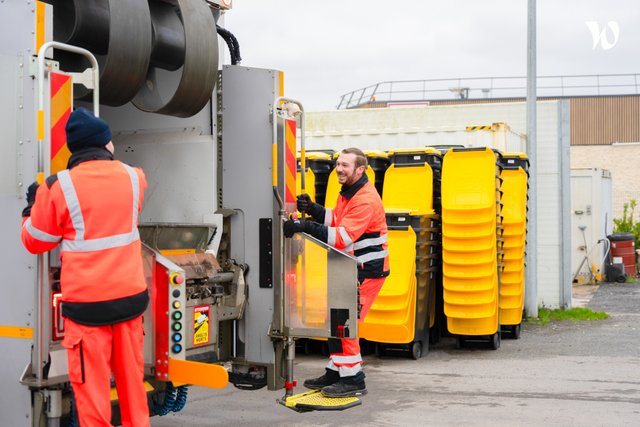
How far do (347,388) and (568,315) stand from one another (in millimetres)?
7854

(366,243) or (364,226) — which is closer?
(364,226)

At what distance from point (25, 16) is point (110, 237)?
1.16 metres

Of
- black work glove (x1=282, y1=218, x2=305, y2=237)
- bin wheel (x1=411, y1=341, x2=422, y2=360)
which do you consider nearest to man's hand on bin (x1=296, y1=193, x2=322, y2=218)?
black work glove (x1=282, y1=218, x2=305, y2=237)

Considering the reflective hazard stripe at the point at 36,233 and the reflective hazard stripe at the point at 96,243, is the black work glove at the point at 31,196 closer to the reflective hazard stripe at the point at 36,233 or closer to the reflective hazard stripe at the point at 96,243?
the reflective hazard stripe at the point at 36,233

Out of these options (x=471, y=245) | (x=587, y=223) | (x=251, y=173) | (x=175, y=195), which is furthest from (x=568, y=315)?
(x=175, y=195)

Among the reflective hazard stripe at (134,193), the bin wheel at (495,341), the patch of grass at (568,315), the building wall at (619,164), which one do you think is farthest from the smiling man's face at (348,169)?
the building wall at (619,164)

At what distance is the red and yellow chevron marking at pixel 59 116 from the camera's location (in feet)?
13.9

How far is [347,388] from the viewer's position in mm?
6133

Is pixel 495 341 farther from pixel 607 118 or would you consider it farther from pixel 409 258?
pixel 607 118

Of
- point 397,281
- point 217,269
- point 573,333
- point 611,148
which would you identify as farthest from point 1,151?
point 611,148

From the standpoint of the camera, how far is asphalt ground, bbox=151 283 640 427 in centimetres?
665

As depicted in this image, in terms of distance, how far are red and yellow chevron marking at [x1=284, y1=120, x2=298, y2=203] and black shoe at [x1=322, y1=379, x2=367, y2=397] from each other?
52.9 inches

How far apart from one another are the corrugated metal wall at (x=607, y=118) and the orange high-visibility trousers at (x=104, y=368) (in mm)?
40138

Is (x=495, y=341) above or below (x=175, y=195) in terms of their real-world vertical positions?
below
